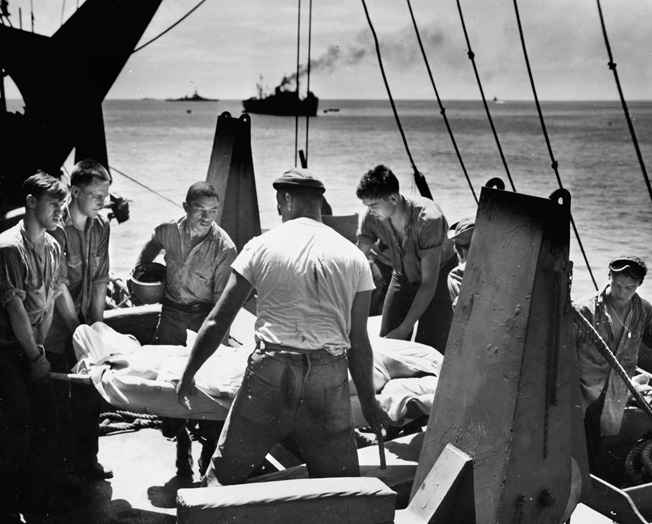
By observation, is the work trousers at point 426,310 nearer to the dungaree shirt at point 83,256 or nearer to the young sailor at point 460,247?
the young sailor at point 460,247

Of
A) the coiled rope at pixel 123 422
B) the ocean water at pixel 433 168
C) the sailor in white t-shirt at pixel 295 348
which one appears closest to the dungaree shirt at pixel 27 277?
the sailor in white t-shirt at pixel 295 348

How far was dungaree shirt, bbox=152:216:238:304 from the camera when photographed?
5020 mm

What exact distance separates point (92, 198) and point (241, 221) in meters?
1.93

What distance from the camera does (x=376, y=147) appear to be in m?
72.1

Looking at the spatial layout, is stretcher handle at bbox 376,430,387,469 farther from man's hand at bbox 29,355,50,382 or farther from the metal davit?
man's hand at bbox 29,355,50,382

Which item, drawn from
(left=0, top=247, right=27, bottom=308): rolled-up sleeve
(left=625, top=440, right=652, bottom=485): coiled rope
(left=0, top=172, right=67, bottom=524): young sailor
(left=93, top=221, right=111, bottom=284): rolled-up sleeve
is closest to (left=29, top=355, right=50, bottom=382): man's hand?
(left=0, top=172, right=67, bottom=524): young sailor

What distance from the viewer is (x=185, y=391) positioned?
12.0 feet

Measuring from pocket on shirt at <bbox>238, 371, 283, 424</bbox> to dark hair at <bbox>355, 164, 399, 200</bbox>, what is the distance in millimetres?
2173

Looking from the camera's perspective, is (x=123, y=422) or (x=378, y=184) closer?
(x=378, y=184)

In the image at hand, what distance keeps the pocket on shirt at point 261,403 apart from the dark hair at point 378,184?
217 centimetres

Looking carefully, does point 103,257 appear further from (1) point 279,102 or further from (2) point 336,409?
(1) point 279,102

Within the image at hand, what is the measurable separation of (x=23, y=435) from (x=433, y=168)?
174ft

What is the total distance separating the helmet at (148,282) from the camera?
519 cm

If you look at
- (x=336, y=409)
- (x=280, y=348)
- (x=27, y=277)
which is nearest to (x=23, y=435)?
(x=27, y=277)
